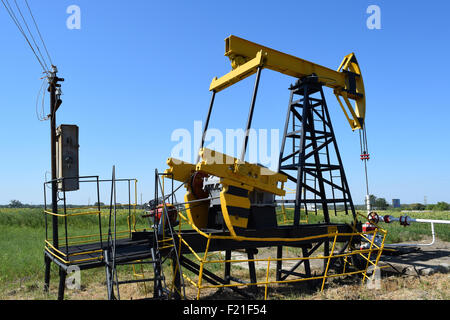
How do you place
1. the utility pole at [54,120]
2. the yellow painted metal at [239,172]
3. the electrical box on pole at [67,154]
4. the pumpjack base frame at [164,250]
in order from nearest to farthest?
the pumpjack base frame at [164,250] < the yellow painted metal at [239,172] < the electrical box on pole at [67,154] < the utility pole at [54,120]

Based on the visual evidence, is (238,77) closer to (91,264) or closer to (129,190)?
(129,190)

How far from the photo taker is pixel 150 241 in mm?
7516

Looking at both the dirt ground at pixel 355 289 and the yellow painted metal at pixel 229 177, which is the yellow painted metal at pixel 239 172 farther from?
the dirt ground at pixel 355 289

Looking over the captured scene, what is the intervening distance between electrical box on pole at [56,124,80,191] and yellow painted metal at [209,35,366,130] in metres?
3.58

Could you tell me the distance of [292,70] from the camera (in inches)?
351

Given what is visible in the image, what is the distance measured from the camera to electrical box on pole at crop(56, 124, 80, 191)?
26.3 feet

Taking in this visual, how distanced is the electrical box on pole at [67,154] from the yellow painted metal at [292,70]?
358cm

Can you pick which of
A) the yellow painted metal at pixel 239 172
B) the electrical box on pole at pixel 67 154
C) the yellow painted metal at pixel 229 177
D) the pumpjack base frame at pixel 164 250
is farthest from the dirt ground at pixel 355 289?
the electrical box on pole at pixel 67 154

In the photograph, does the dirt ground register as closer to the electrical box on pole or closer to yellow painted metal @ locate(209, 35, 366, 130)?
the electrical box on pole

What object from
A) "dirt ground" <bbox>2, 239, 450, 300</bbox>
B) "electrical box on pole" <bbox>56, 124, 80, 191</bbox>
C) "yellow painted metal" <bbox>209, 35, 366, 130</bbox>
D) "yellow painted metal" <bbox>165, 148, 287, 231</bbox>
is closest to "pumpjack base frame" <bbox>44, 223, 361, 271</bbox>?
"yellow painted metal" <bbox>165, 148, 287, 231</bbox>

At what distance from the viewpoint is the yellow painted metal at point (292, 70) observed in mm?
8031

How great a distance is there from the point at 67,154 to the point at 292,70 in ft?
→ 19.1

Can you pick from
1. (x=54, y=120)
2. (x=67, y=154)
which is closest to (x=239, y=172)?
(x=67, y=154)
